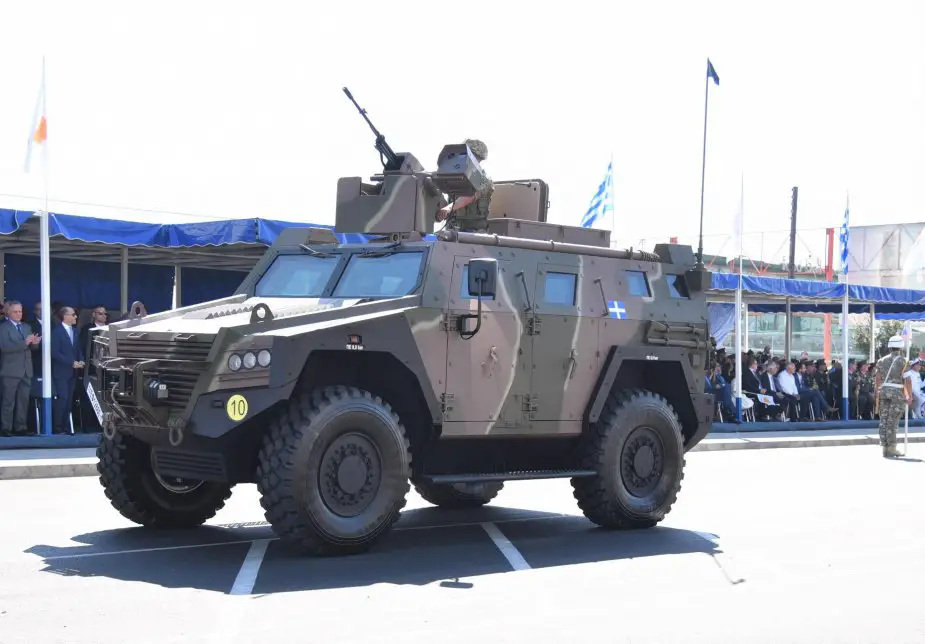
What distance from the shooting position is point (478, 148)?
38.8 feet

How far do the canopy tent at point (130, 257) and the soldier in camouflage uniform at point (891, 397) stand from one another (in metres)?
8.83

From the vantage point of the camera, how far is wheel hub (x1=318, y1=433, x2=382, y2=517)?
8742 millimetres

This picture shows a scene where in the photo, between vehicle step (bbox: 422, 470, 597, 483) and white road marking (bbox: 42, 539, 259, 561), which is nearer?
white road marking (bbox: 42, 539, 259, 561)

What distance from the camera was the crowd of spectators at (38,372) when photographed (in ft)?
53.5

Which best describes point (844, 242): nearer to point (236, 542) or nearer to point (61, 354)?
point (61, 354)

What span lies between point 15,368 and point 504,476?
→ 8.94 metres

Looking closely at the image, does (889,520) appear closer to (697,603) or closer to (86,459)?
(697,603)

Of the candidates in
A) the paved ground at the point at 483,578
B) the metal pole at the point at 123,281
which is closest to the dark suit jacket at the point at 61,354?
the metal pole at the point at 123,281

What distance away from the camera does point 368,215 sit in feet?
36.2

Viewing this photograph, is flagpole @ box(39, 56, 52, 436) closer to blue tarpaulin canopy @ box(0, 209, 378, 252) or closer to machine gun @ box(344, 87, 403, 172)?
blue tarpaulin canopy @ box(0, 209, 378, 252)

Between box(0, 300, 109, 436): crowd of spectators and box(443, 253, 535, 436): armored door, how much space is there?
750 cm

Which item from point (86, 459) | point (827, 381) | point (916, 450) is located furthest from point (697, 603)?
point (827, 381)

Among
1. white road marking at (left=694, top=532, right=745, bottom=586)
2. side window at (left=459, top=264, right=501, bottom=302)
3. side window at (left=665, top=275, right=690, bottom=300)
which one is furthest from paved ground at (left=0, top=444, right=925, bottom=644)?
side window at (left=665, top=275, right=690, bottom=300)

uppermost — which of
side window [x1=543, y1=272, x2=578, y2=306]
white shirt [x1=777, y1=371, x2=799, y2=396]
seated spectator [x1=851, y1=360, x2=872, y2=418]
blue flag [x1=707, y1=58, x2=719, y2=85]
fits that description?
blue flag [x1=707, y1=58, x2=719, y2=85]
